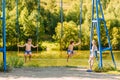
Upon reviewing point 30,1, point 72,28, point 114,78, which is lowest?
point 114,78

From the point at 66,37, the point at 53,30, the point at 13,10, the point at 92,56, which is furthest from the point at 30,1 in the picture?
the point at 92,56

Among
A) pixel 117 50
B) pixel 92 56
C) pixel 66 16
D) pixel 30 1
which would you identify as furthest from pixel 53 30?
pixel 92 56

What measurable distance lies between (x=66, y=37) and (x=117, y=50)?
11635mm

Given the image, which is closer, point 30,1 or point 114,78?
point 114,78

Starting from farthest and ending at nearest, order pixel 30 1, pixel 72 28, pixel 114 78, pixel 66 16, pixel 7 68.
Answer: pixel 66 16 → pixel 30 1 → pixel 72 28 → pixel 7 68 → pixel 114 78

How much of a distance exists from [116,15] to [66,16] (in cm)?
974

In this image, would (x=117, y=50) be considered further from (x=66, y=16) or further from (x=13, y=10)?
(x=13, y=10)

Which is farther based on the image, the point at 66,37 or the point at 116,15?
the point at 116,15

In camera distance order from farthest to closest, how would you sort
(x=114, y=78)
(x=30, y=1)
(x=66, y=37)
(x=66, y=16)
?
(x=66, y=16), (x=30, y=1), (x=66, y=37), (x=114, y=78)

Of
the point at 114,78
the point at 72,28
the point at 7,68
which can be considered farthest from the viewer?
the point at 72,28

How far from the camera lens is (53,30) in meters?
62.0

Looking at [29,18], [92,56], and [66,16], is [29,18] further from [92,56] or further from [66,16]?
[92,56]

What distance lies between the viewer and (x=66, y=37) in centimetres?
4866

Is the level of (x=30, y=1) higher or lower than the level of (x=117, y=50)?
higher
